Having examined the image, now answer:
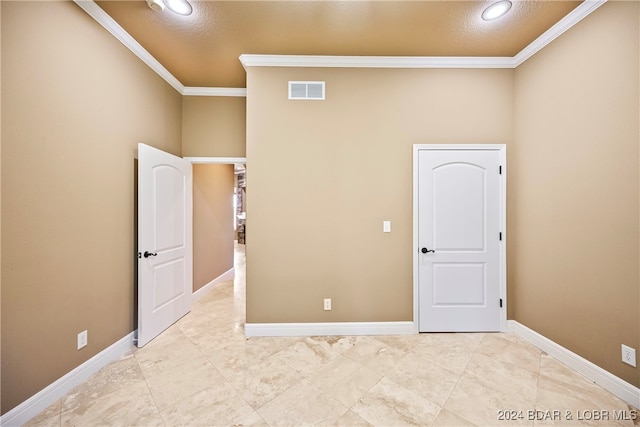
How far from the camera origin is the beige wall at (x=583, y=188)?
1740mm

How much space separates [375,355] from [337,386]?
0.56 meters

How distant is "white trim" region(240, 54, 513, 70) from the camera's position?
2586 mm

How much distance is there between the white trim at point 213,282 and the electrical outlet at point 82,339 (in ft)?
5.52

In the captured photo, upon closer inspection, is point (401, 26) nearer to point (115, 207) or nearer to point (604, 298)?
point (604, 298)

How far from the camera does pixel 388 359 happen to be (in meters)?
2.21

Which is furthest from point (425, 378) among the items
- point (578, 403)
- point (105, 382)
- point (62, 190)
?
point (62, 190)

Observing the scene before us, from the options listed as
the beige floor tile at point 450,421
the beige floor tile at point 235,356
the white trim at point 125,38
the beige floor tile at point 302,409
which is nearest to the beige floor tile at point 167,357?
the beige floor tile at point 235,356

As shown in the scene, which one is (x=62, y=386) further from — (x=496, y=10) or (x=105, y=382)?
(x=496, y=10)

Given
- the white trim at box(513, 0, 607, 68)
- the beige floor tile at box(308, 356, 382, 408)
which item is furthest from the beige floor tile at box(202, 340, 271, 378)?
the white trim at box(513, 0, 607, 68)

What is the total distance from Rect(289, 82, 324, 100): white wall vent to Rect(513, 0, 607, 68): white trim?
6.86 feet

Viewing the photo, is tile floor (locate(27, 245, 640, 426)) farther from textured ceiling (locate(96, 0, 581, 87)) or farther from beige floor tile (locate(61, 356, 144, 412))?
textured ceiling (locate(96, 0, 581, 87))

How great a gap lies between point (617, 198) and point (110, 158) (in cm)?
413

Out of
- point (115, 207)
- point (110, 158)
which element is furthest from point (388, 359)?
point (110, 158)

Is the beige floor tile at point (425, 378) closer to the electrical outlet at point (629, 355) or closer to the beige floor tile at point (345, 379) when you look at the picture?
the beige floor tile at point (345, 379)
